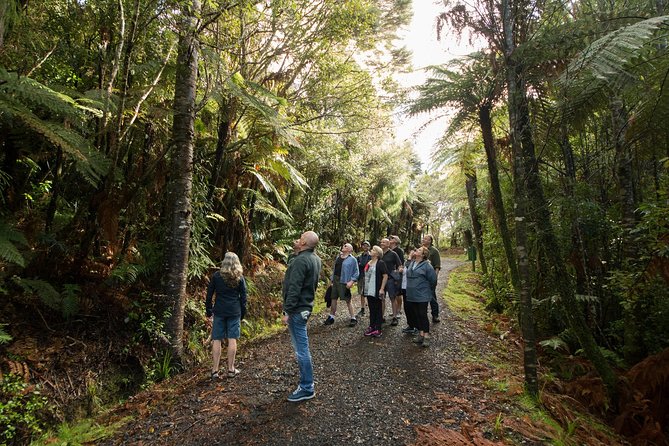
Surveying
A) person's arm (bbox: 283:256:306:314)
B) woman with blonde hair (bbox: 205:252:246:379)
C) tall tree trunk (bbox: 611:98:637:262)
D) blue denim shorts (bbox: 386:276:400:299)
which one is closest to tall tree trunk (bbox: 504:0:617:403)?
tall tree trunk (bbox: 611:98:637:262)

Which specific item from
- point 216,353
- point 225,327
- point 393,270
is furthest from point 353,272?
point 216,353

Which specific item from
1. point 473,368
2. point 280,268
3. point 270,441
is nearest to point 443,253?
point 280,268

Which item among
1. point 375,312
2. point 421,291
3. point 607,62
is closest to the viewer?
point 607,62

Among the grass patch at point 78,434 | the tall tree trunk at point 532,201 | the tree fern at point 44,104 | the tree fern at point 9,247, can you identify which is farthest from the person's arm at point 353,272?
the tree fern at point 9,247

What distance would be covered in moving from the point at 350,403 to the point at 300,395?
63 centimetres

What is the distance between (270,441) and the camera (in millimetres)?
3285

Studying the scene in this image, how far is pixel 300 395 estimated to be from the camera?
413 cm

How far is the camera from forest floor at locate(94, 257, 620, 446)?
133 inches

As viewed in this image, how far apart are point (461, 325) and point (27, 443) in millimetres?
7583

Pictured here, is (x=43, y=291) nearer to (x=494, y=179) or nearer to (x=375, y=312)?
(x=375, y=312)

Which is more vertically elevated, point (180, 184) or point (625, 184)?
point (180, 184)

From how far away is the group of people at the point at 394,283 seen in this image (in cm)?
623

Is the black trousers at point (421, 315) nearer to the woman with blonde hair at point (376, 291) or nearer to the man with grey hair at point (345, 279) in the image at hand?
the woman with blonde hair at point (376, 291)

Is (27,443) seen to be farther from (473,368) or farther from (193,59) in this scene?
(473,368)
